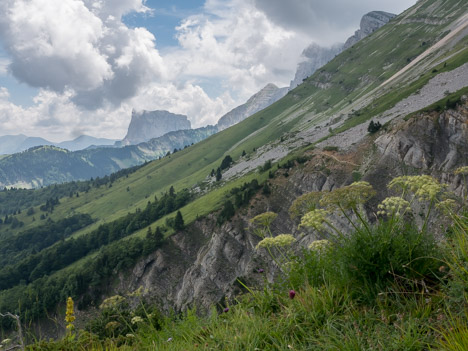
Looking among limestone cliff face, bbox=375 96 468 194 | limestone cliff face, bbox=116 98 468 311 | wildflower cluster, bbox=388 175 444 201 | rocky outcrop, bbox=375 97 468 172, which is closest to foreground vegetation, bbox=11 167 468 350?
wildflower cluster, bbox=388 175 444 201

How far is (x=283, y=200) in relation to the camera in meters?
96.1

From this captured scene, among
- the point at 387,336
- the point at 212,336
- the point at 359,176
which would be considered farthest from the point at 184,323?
the point at 359,176

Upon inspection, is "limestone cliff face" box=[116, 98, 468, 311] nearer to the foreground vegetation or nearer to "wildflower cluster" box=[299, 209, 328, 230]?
"wildflower cluster" box=[299, 209, 328, 230]

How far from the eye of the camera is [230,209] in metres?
104

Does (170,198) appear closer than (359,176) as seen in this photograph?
No

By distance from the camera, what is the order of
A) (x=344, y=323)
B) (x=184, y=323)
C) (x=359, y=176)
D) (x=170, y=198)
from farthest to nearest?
(x=170, y=198) → (x=359, y=176) → (x=184, y=323) → (x=344, y=323)

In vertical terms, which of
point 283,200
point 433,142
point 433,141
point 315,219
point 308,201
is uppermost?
point 308,201

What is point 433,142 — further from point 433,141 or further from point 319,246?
point 319,246

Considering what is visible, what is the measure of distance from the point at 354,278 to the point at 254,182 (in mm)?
102923

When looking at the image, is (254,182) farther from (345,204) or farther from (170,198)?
(345,204)

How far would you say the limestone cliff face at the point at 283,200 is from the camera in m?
75.5

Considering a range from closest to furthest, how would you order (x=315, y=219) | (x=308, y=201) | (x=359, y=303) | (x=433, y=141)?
(x=359, y=303), (x=315, y=219), (x=308, y=201), (x=433, y=141)

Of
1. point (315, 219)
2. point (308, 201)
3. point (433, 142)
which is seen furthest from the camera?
point (433, 142)

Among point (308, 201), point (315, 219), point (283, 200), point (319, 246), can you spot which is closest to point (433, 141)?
point (283, 200)
